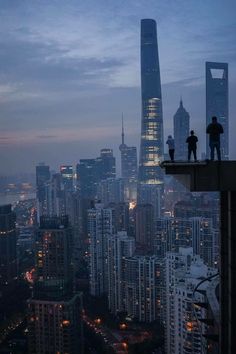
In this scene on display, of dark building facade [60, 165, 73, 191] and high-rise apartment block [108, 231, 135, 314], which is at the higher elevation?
dark building facade [60, 165, 73, 191]

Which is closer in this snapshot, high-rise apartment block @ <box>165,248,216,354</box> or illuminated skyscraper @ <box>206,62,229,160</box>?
high-rise apartment block @ <box>165,248,216,354</box>

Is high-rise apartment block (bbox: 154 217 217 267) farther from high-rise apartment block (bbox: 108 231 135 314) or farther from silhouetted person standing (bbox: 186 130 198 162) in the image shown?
silhouetted person standing (bbox: 186 130 198 162)

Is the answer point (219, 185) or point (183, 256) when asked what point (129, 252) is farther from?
point (219, 185)

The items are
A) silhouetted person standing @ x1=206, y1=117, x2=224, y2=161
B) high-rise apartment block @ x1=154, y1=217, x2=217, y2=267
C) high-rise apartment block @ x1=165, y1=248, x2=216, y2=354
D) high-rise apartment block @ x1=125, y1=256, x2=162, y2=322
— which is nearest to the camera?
silhouetted person standing @ x1=206, y1=117, x2=224, y2=161

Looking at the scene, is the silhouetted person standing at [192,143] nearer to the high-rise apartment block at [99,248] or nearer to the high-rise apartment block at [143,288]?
the high-rise apartment block at [143,288]

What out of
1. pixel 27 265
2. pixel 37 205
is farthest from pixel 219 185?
pixel 37 205

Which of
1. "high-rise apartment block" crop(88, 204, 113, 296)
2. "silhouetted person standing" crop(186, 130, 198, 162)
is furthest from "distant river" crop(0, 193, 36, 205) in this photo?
"silhouetted person standing" crop(186, 130, 198, 162)

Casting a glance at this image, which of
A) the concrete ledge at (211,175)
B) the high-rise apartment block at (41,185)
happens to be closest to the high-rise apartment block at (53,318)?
the concrete ledge at (211,175)

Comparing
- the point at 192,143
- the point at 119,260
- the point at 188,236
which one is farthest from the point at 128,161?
the point at 192,143

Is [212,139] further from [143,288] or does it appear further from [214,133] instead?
[143,288]
